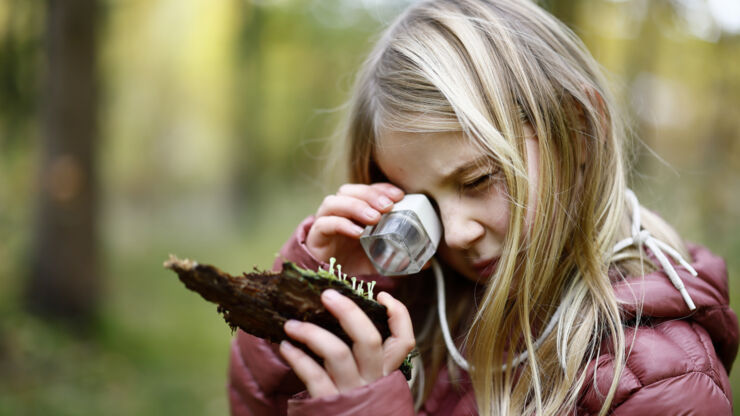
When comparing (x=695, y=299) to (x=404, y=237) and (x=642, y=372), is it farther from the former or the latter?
(x=404, y=237)

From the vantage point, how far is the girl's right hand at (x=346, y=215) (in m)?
1.80

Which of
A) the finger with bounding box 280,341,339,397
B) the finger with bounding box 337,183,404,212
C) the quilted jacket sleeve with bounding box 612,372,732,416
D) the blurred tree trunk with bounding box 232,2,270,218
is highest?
the blurred tree trunk with bounding box 232,2,270,218

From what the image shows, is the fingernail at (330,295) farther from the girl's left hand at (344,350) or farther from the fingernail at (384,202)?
the fingernail at (384,202)

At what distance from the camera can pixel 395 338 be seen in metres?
1.44

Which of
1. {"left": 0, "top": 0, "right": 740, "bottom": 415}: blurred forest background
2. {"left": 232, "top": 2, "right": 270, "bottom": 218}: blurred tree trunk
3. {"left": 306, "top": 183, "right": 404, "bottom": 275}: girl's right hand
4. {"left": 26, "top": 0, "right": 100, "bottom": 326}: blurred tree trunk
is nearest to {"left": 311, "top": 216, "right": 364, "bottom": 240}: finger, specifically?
{"left": 306, "top": 183, "right": 404, "bottom": 275}: girl's right hand

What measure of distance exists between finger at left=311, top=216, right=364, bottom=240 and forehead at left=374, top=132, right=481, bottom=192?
226mm

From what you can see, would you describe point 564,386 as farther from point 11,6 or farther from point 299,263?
point 11,6

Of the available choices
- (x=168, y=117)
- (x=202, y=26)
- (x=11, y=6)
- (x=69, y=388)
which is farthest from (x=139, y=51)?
(x=69, y=388)

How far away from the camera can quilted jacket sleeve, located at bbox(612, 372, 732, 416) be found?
139 centimetres

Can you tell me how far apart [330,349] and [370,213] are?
22.5 inches

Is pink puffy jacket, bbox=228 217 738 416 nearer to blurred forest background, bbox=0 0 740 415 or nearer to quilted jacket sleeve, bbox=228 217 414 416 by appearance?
quilted jacket sleeve, bbox=228 217 414 416

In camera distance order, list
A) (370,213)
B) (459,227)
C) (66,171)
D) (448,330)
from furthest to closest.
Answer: (66,171), (448,330), (370,213), (459,227)

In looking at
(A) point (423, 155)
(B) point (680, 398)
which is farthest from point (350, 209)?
(B) point (680, 398)

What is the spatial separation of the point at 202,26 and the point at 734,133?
1459 centimetres
